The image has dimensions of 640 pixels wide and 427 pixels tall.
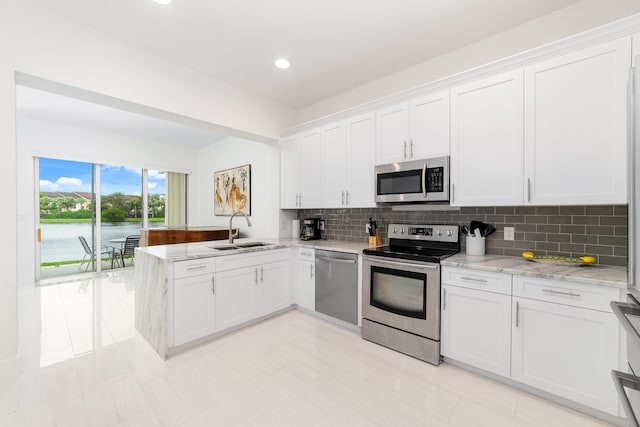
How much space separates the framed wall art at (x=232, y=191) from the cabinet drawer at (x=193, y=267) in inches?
96.4

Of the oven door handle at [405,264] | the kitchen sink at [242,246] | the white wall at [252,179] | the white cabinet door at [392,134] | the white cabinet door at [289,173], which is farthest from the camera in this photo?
the white wall at [252,179]

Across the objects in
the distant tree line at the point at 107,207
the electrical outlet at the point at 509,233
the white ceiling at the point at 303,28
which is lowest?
the electrical outlet at the point at 509,233

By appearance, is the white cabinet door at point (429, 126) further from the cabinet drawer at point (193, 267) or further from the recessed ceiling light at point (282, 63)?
the cabinet drawer at point (193, 267)

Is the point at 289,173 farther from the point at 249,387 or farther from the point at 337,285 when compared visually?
the point at 249,387

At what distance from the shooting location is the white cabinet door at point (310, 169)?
3568mm

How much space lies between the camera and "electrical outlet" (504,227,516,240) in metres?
2.42

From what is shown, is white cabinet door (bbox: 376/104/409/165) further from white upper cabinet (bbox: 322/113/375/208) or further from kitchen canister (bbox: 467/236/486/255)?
kitchen canister (bbox: 467/236/486/255)

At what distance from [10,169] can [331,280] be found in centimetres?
292

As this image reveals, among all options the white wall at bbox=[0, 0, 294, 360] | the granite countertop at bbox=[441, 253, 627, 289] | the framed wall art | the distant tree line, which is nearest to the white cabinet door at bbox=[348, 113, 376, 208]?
the granite countertop at bbox=[441, 253, 627, 289]

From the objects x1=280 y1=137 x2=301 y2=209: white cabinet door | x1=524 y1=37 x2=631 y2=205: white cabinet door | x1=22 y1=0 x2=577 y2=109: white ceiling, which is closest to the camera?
x1=524 y1=37 x2=631 y2=205: white cabinet door

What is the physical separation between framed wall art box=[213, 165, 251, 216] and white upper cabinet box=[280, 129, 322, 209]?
130cm

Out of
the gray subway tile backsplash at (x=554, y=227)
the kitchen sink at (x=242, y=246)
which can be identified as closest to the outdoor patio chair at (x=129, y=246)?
the kitchen sink at (x=242, y=246)

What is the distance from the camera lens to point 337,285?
3041 mm

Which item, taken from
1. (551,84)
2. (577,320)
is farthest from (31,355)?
(551,84)
